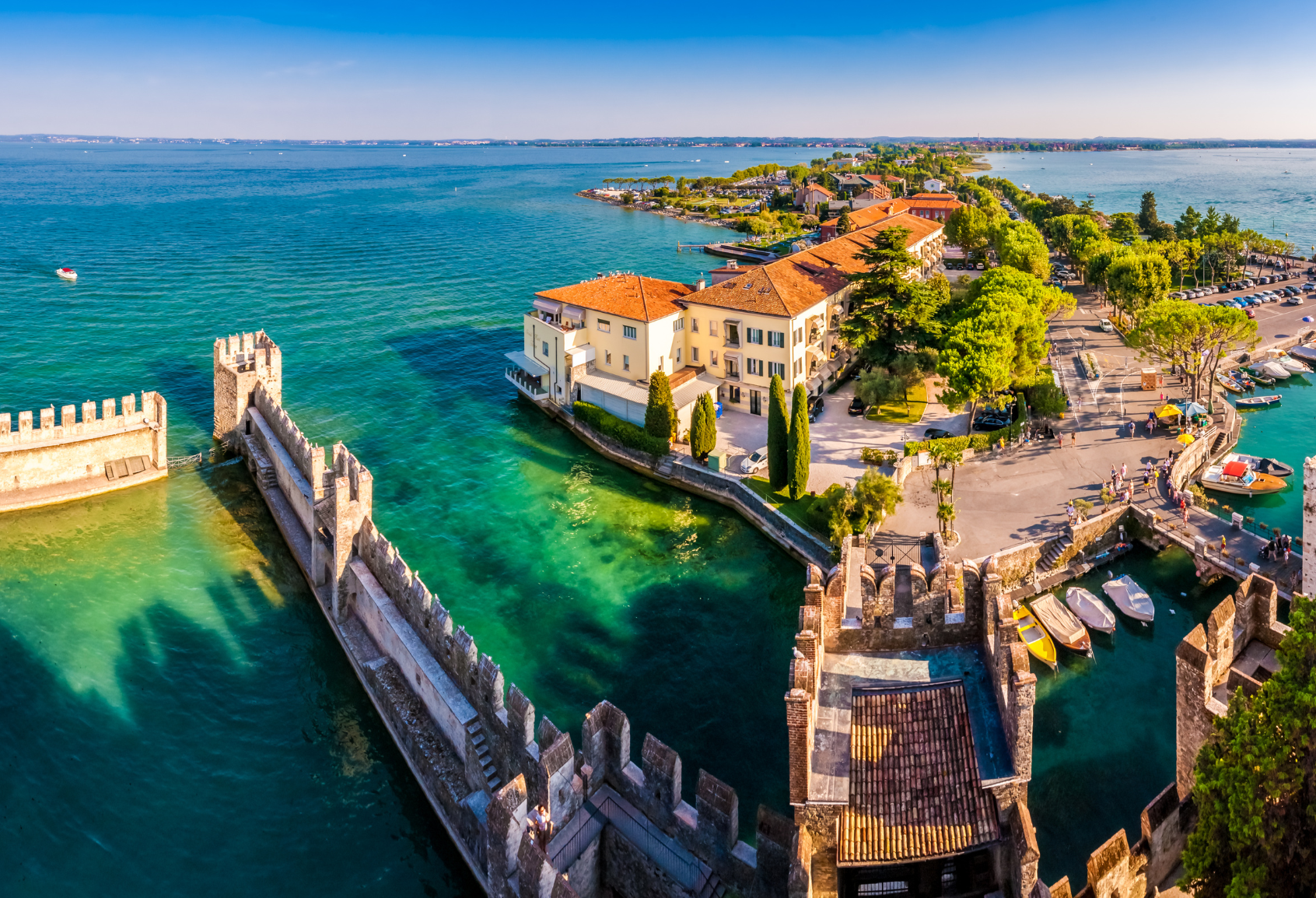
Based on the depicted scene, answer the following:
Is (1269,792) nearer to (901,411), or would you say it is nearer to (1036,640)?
(1036,640)

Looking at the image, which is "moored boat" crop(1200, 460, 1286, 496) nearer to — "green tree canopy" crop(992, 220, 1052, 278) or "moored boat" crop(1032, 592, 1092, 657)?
"moored boat" crop(1032, 592, 1092, 657)

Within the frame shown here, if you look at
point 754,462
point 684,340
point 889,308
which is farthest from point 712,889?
point 889,308

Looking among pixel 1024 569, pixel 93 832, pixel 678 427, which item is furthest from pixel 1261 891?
pixel 678 427

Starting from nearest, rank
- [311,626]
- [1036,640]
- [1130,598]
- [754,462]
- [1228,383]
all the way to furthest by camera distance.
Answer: [1036,640], [311,626], [1130,598], [754,462], [1228,383]

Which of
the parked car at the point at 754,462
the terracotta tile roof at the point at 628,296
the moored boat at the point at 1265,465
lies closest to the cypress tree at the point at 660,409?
→ the parked car at the point at 754,462

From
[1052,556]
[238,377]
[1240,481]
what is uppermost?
[238,377]

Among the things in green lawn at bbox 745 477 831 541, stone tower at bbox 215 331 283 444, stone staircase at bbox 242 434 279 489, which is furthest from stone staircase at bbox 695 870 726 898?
stone tower at bbox 215 331 283 444

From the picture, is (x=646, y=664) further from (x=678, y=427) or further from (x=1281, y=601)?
(x=1281, y=601)
